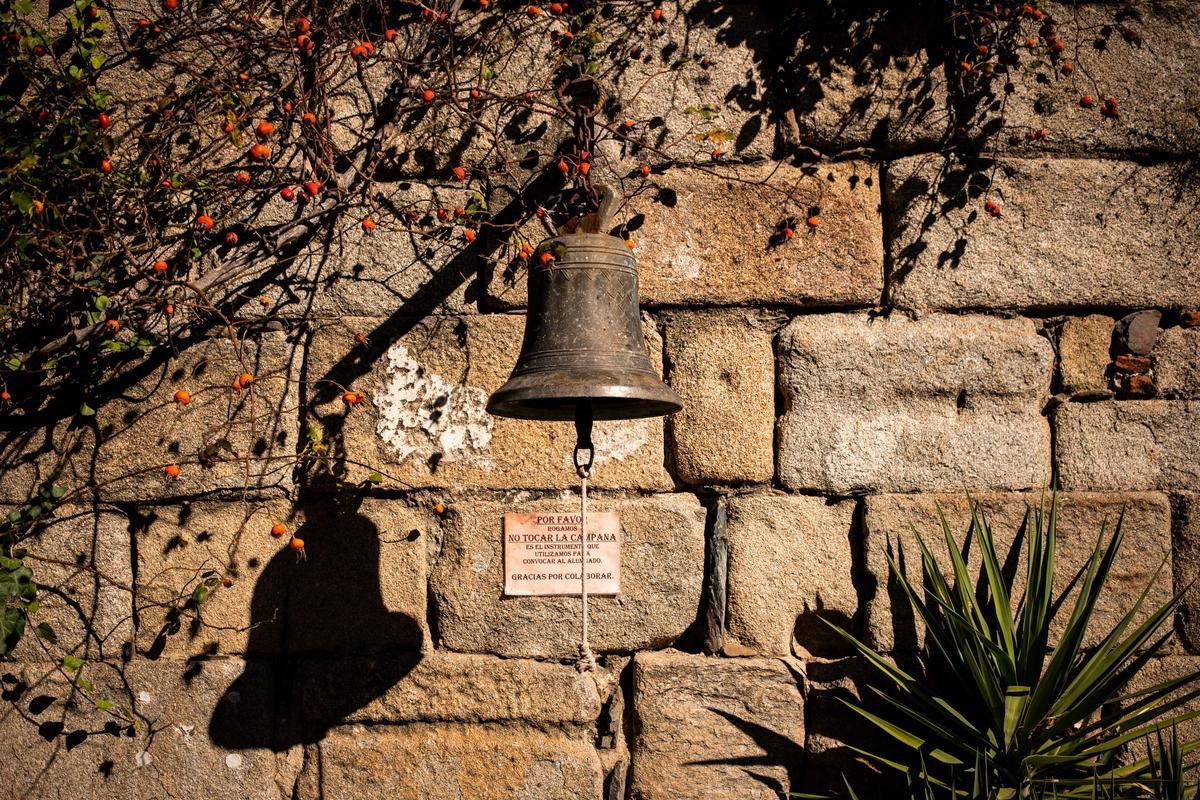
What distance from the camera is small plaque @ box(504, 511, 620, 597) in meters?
2.50

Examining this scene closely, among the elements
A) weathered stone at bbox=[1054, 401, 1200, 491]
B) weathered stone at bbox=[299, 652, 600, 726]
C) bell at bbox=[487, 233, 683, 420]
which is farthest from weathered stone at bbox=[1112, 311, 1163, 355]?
weathered stone at bbox=[299, 652, 600, 726]

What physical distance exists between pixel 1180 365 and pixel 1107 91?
0.85 metres

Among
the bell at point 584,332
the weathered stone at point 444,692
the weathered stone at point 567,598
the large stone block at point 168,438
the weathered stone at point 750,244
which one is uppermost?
the weathered stone at point 750,244

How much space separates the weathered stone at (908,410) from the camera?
255cm

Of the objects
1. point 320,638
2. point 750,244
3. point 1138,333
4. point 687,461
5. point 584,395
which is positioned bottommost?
point 320,638

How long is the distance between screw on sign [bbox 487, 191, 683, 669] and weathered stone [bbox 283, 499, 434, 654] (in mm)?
605

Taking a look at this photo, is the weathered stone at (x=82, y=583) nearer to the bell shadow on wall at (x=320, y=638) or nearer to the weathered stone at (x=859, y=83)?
the bell shadow on wall at (x=320, y=638)

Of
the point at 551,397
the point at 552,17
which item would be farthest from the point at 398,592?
the point at 552,17

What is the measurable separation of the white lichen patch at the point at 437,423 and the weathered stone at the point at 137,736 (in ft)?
2.45

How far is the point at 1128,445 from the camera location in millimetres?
2600

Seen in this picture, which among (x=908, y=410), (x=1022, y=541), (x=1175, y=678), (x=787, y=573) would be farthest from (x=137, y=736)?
(x=1175, y=678)

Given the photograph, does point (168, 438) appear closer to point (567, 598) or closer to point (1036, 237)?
point (567, 598)

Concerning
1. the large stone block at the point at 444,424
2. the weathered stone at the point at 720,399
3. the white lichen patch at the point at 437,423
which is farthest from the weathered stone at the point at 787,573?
the white lichen patch at the point at 437,423

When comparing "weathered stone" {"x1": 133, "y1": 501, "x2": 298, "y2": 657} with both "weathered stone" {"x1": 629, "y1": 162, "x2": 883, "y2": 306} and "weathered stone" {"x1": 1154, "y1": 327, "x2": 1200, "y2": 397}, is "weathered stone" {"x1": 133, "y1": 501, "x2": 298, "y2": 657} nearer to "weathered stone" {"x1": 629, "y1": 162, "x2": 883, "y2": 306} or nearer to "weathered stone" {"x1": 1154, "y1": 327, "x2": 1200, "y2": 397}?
"weathered stone" {"x1": 629, "y1": 162, "x2": 883, "y2": 306}
